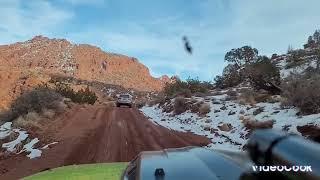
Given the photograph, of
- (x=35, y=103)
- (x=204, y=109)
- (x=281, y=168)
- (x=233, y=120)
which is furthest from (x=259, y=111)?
(x=281, y=168)

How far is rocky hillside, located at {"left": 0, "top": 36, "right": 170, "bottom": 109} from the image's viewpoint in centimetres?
12631

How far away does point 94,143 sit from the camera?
17.9 metres

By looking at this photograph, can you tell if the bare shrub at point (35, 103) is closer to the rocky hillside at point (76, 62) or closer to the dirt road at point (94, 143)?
the dirt road at point (94, 143)

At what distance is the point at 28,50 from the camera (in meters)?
133

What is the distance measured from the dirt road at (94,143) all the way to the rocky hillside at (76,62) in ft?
306

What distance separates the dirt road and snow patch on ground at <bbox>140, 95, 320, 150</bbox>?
92 cm

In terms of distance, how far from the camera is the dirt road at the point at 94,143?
564 inches

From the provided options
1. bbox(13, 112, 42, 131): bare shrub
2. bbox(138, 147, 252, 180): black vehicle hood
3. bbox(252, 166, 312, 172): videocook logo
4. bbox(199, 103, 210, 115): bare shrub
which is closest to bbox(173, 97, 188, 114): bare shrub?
bbox(199, 103, 210, 115): bare shrub

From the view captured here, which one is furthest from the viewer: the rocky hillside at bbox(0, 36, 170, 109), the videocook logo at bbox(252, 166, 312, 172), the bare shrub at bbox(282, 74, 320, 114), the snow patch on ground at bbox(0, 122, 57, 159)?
the rocky hillside at bbox(0, 36, 170, 109)

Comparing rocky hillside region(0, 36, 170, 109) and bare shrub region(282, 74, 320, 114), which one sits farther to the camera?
rocky hillside region(0, 36, 170, 109)

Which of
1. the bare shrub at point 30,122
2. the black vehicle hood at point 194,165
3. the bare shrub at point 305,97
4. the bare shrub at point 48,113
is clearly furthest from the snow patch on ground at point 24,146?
the black vehicle hood at point 194,165

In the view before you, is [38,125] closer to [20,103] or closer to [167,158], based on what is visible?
[20,103]

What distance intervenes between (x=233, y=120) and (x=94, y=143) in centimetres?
713

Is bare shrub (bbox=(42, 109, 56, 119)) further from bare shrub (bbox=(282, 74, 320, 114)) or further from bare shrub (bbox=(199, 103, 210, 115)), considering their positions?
bare shrub (bbox=(282, 74, 320, 114))
